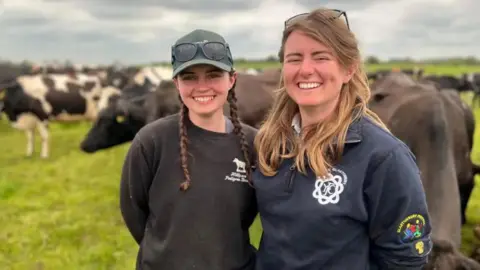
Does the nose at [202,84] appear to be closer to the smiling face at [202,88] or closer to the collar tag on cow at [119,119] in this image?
the smiling face at [202,88]

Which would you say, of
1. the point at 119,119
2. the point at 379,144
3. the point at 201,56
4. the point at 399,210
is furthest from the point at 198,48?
the point at 119,119

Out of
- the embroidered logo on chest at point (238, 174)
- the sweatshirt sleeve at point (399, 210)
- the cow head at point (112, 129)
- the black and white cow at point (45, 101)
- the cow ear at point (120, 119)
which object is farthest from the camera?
the black and white cow at point (45, 101)

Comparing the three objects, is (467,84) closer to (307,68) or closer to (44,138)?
(44,138)

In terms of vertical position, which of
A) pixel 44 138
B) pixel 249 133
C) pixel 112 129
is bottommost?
pixel 44 138

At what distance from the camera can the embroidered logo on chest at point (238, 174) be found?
2646 millimetres

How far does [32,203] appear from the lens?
9.14 m

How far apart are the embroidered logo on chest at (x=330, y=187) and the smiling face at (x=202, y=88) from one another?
2.16ft

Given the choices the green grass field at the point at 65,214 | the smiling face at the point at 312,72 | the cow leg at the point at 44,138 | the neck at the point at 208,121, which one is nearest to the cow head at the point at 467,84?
the green grass field at the point at 65,214

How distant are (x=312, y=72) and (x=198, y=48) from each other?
0.56 meters

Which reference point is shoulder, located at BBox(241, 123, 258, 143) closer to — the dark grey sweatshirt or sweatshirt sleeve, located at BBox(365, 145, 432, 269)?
the dark grey sweatshirt

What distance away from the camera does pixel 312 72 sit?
2.33 meters

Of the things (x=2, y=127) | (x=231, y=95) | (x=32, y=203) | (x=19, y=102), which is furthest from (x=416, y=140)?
(x=2, y=127)

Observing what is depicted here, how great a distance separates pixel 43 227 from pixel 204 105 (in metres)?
6.07

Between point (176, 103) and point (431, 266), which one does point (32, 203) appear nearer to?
point (176, 103)
